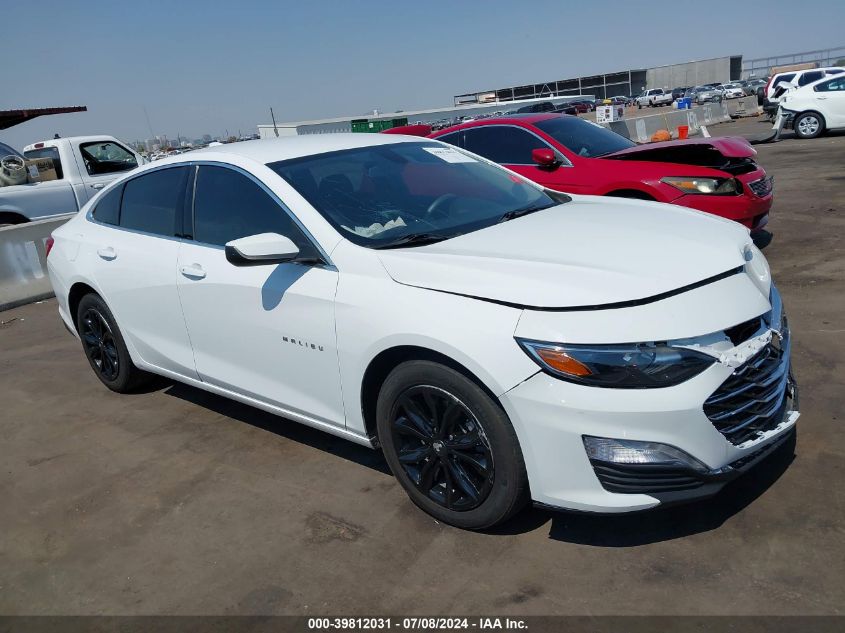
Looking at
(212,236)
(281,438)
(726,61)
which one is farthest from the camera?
(726,61)

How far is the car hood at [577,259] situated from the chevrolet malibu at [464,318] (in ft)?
0.04

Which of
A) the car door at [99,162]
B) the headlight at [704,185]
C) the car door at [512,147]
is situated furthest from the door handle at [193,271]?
the car door at [99,162]

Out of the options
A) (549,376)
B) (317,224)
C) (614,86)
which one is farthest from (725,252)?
(614,86)

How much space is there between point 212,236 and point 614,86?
129576 millimetres

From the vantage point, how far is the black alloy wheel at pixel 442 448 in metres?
2.74

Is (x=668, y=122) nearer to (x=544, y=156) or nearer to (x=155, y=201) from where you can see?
(x=544, y=156)

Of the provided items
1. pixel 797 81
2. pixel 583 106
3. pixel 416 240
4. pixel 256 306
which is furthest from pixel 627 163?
pixel 583 106

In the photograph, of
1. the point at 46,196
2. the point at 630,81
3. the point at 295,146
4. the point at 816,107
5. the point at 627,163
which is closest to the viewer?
the point at 295,146

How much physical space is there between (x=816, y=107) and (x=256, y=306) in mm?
19039

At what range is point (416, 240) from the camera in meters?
3.17

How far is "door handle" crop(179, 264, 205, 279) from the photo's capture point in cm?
373

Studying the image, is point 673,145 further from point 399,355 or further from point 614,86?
point 614,86

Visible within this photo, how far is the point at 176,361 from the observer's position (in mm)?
4137

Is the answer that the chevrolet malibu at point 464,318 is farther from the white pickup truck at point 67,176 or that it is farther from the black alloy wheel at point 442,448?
the white pickup truck at point 67,176
